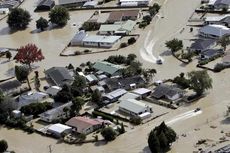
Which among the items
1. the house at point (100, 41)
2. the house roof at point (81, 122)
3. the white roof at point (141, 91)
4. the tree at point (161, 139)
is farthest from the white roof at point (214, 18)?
the tree at point (161, 139)

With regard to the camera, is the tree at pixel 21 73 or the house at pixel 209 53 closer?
the tree at pixel 21 73

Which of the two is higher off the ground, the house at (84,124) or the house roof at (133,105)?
the house roof at (133,105)

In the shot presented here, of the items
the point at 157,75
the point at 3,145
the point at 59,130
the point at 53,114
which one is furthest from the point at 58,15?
the point at 3,145

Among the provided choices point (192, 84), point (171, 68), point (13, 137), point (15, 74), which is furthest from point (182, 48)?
point (13, 137)

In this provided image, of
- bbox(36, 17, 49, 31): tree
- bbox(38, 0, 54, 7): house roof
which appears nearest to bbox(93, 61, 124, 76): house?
bbox(36, 17, 49, 31): tree

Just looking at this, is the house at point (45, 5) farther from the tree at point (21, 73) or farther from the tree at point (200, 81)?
the tree at point (200, 81)

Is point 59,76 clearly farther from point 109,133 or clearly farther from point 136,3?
point 136,3

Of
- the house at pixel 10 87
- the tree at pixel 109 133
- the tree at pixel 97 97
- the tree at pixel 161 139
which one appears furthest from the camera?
the house at pixel 10 87

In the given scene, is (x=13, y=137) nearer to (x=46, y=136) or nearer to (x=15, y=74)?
(x=46, y=136)
